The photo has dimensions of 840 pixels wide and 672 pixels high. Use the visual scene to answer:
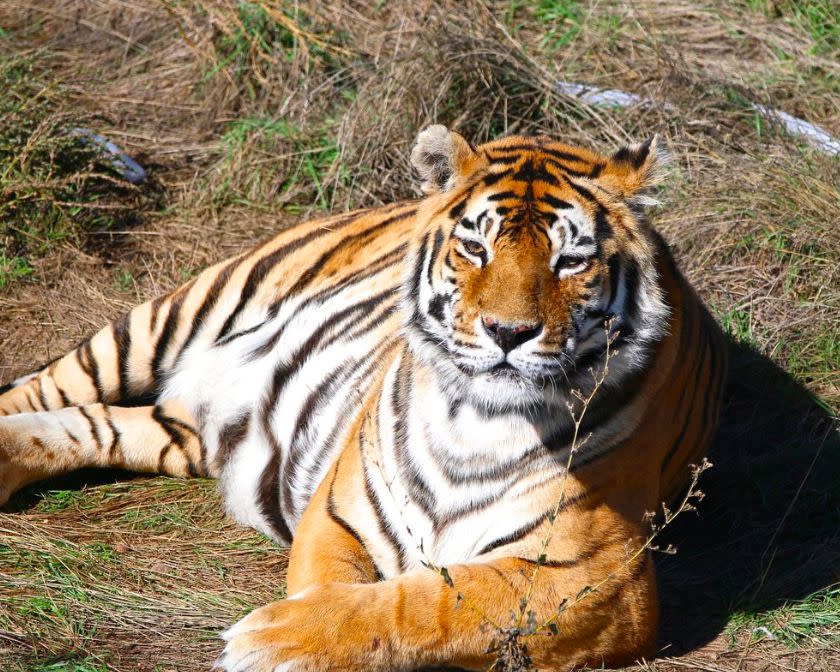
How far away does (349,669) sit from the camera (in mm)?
2406

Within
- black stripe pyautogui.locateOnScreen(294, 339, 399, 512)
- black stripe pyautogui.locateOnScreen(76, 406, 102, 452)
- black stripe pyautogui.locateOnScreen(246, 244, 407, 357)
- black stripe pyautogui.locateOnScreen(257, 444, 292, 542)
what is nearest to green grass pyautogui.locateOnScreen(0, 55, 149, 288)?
black stripe pyautogui.locateOnScreen(76, 406, 102, 452)

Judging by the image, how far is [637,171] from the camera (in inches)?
108

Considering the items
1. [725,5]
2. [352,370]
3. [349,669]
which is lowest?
[349,669]

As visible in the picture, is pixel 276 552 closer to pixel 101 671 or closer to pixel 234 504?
pixel 234 504

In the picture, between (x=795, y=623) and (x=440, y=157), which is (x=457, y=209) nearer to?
(x=440, y=157)

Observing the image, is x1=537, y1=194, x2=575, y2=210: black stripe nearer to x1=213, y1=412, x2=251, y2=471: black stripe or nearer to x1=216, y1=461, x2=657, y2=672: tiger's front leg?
x1=216, y1=461, x2=657, y2=672: tiger's front leg

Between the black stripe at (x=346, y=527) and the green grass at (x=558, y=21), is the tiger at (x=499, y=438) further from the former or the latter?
the green grass at (x=558, y=21)

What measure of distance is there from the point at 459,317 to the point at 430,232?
34cm

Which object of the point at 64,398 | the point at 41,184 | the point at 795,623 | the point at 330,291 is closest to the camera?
the point at 795,623

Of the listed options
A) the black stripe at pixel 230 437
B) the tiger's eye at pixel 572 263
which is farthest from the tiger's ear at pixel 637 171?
the black stripe at pixel 230 437

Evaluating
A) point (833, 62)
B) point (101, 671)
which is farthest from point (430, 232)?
point (833, 62)

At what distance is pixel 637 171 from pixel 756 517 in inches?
58.9

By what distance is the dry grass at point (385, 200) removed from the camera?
3.10 meters

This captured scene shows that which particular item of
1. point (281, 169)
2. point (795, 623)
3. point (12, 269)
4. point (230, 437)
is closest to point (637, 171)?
point (795, 623)
